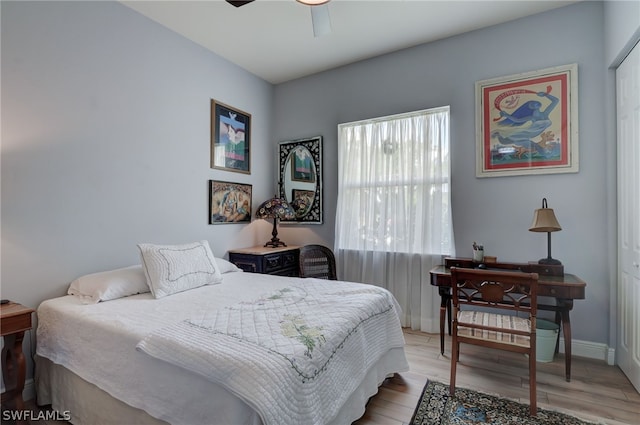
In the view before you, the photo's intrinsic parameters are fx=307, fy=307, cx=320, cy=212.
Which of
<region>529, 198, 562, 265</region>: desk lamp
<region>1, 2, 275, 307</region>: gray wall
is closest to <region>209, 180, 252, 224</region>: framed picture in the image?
<region>1, 2, 275, 307</region>: gray wall

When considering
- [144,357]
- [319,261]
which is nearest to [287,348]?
[144,357]

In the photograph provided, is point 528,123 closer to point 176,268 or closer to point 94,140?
point 176,268

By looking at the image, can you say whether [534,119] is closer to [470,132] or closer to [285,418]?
[470,132]

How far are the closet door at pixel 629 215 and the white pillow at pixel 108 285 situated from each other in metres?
3.54

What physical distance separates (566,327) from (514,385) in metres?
0.60

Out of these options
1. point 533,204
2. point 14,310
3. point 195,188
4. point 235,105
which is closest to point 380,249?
point 533,204

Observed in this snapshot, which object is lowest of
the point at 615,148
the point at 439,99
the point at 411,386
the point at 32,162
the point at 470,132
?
the point at 411,386

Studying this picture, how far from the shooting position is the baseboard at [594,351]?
252cm

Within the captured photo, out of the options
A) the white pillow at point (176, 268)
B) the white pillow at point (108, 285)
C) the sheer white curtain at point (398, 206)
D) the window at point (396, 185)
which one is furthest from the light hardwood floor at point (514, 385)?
the white pillow at point (108, 285)

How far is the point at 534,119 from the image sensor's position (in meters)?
2.82

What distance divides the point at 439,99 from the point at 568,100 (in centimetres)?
109

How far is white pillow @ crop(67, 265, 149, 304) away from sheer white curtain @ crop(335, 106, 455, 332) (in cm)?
216

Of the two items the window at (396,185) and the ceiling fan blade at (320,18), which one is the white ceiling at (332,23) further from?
the window at (396,185)

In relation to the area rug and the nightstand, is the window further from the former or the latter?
the area rug
